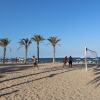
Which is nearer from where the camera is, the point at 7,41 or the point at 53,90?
the point at 53,90

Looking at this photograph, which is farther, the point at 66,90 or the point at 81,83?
the point at 81,83

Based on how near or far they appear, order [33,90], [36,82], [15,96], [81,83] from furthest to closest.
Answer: [81,83], [36,82], [33,90], [15,96]

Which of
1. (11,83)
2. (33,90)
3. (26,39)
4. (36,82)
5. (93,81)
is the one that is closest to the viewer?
(33,90)

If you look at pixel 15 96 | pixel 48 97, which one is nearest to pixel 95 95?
pixel 48 97

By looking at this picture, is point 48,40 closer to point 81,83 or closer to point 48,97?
point 81,83

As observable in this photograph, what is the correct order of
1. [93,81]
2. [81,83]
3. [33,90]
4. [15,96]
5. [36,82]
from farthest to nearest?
1. [93,81]
2. [81,83]
3. [36,82]
4. [33,90]
5. [15,96]

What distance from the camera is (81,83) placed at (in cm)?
2156

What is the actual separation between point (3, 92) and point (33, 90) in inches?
77.2

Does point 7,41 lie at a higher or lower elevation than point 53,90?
higher

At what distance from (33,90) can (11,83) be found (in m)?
2.24

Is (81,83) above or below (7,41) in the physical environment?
below

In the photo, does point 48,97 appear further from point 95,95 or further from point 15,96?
point 95,95

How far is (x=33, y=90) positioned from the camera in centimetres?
1689

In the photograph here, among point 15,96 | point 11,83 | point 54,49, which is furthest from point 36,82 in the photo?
point 54,49
